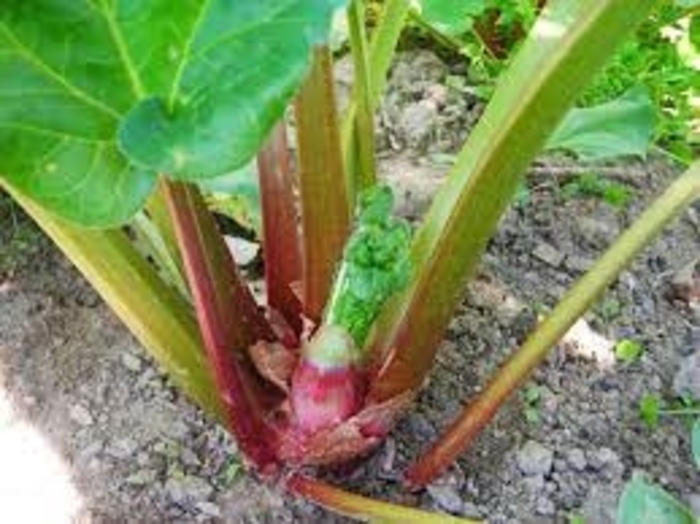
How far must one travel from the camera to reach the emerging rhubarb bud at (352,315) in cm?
106

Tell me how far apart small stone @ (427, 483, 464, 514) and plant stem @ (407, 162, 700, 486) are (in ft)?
0.27

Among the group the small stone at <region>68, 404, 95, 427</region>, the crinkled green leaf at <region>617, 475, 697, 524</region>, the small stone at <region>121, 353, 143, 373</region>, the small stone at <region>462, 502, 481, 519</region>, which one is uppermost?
the crinkled green leaf at <region>617, 475, 697, 524</region>

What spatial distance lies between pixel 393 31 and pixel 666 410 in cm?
41

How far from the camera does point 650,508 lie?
3.22ft

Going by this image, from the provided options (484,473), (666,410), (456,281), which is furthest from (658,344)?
(456,281)

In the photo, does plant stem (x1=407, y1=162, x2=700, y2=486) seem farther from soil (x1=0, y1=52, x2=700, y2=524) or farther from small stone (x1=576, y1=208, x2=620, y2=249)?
small stone (x1=576, y1=208, x2=620, y2=249)

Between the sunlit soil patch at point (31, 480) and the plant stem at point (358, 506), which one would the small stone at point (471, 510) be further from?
the sunlit soil patch at point (31, 480)

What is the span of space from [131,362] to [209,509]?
0.55 feet

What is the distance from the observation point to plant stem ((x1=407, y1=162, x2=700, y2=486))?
1118 mm

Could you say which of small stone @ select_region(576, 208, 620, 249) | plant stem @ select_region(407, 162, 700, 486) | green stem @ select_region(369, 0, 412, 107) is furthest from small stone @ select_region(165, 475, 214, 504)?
small stone @ select_region(576, 208, 620, 249)

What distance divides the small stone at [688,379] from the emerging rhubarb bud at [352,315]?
12.7 inches

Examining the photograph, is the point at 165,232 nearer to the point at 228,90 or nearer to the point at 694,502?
the point at 228,90

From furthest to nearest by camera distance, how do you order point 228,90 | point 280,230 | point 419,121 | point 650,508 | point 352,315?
1. point 419,121
2. point 280,230
3. point 352,315
4. point 650,508
5. point 228,90

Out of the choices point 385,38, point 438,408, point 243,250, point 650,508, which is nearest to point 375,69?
point 385,38
